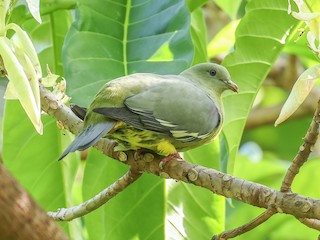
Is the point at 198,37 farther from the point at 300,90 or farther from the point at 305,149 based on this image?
the point at 305,149

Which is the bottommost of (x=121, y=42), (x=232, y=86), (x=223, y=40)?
(x=223, y=40)

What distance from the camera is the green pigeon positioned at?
1.83m

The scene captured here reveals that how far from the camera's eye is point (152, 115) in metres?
1.88

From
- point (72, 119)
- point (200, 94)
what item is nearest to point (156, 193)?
point (200, 94)

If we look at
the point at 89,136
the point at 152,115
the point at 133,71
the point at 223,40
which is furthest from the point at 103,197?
the point at 223,40

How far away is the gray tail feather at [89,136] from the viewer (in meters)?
1.64

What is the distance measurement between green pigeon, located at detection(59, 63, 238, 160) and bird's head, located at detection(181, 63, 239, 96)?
0.30 m

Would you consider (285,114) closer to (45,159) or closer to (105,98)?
(105,98)

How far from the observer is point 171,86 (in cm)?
197

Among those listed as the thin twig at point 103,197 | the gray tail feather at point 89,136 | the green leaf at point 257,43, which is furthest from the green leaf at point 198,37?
the thin twig at point 103,197

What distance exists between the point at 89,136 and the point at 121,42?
78 centimetres

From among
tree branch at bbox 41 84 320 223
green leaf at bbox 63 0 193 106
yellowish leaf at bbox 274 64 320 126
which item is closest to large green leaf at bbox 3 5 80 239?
green leaf at bbox 63 0 193 106

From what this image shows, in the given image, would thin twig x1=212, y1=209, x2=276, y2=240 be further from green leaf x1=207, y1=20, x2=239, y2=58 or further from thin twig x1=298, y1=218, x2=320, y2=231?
green leaf x1=207, y1=20, x2=239, y2=58

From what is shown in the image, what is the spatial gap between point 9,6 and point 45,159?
925 millimetres
